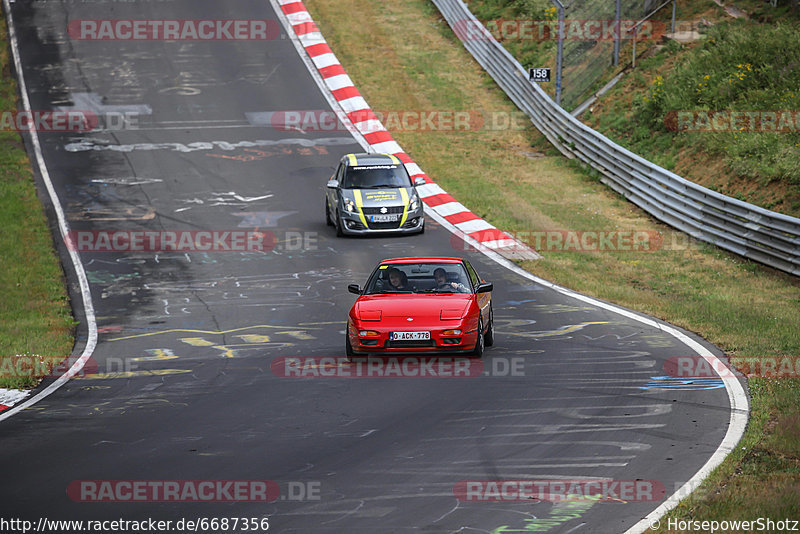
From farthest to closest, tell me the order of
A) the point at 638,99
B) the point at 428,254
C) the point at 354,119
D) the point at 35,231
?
the point at 354,119 < the point at 638,99 < the point at 35,231 < the point at 428,254

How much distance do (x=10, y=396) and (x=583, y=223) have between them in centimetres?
1604

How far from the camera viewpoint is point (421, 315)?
13594 mm

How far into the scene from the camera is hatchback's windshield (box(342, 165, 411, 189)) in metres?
24.5

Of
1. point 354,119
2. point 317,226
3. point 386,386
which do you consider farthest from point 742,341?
point 354,119

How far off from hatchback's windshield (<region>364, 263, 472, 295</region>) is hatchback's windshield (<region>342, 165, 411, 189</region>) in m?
9.39

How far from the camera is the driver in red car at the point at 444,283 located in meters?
14.6

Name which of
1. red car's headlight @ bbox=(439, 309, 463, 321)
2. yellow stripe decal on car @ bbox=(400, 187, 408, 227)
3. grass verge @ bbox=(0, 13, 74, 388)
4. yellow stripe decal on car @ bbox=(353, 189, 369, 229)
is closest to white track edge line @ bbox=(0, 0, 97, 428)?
grass verge @ bbox=(0, 13, 74, 388)

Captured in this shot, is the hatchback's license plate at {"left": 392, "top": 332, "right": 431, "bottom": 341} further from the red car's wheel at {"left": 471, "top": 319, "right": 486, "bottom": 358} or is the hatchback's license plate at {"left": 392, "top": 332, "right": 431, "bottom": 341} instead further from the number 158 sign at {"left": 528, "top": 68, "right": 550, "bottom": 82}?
the number 158 sign at {"left": 528, "top": 68, "right": 550, "bottom": 82}

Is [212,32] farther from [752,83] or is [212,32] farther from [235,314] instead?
[235,314]

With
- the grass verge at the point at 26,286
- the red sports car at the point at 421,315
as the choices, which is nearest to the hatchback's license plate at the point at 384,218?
the grass verge at the point at 26,286

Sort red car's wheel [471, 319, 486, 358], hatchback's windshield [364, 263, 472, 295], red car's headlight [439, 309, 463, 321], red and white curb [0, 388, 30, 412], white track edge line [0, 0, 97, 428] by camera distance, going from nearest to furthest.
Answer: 1. red and white curb [0, 388, 30, 412]
2. white track edge line [0, 0, 97, 428]
3. red car's headlight [439, 309, 463, 321]
4. red car's wheel [471, 319, 486, 358]
5. hatchback's windshield [364, 263, 472, 295]

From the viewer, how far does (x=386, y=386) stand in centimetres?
1238

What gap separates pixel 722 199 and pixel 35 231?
16.0m

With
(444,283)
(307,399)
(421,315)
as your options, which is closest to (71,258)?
(444,283)
